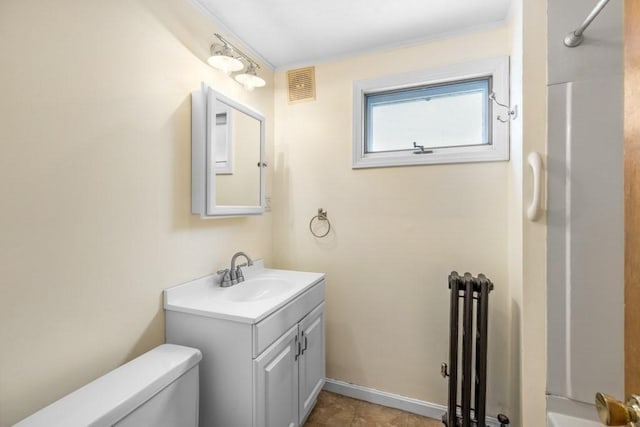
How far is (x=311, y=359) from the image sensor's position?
1.66 m

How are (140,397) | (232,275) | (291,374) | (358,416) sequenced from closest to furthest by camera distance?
(140,397) → (291,374) → (232,275) → (358,416)

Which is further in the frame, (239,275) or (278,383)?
(239,275)

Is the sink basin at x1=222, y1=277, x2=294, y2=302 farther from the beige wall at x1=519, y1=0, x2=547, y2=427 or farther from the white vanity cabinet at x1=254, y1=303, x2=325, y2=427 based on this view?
the beige wall at x1=519, y1=0, x2=547, y2=427

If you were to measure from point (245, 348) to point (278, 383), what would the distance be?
0.30m

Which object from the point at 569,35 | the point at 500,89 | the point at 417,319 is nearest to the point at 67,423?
the point at 417,319

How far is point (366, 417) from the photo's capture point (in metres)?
1.78

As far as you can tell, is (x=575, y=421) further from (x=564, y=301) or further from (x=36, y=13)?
(x=36, y=13)

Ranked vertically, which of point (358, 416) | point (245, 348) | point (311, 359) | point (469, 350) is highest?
point (245, 348)

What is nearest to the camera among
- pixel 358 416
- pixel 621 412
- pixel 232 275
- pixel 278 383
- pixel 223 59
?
pixel 621 412

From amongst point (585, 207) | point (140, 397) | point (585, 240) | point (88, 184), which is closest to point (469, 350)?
point (585, 240)

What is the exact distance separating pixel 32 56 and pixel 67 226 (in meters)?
0.55

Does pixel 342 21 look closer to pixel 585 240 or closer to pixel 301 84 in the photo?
pixel 301 84

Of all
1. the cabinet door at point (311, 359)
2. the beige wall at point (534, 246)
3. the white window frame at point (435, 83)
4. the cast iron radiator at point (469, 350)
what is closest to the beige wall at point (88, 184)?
the cabinet door at point (311, 359)

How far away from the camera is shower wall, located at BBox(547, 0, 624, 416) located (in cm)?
104
